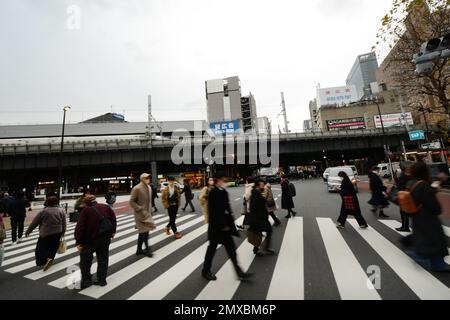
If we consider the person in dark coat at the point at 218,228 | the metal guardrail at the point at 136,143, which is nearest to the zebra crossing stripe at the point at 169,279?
the person in dark coat at the point at 218,228

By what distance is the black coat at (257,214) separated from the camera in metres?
4.64

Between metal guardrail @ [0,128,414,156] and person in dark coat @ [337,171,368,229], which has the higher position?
metal guardrail @ [0,128,414,156]

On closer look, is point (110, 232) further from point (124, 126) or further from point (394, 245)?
point (124, 126)

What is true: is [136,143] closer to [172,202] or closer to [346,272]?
[172,202]

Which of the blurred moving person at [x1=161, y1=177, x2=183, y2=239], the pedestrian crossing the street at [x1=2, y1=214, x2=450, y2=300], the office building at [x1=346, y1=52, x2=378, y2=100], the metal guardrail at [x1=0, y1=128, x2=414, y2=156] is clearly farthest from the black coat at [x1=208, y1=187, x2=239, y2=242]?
the office building at [x1=346, y1=52, x2=378, y2=100]

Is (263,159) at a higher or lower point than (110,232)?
higher

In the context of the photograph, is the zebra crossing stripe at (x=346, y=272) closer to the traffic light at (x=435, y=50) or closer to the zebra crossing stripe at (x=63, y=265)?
the zebra crossing stripe at (x=63, y=265)

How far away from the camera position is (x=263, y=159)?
1678 inches

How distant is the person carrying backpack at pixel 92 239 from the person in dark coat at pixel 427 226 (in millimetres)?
5194

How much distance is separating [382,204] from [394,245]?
2828mm

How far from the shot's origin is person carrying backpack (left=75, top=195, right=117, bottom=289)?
3.74 meters

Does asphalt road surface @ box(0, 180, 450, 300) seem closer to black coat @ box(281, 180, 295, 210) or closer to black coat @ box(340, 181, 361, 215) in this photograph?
black coat @ box(340, 181, 361, 215)
